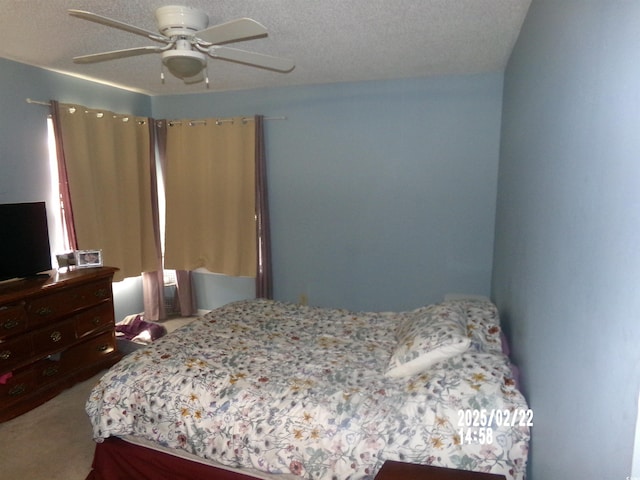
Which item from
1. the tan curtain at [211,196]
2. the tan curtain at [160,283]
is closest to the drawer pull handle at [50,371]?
the tan curtain at [160,283]

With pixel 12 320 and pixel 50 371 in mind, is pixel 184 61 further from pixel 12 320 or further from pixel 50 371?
pixel 50 371

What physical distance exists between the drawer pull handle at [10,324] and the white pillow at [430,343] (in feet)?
7.64

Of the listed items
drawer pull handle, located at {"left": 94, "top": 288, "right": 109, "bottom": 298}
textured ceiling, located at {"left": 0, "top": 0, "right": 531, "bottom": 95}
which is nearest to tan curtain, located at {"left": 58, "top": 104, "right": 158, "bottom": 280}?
textured ceiling, located at {"left": 0, "top": 0, "right": 531, "bottom": 95}

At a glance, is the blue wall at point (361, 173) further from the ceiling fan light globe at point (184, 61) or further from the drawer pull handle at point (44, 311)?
the ceiling fan light globe at point (184, 61)

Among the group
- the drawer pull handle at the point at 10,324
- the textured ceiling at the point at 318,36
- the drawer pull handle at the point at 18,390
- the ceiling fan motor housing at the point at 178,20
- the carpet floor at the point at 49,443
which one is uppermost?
the textured ceiling at the point at 318,36

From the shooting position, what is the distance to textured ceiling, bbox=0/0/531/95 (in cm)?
203

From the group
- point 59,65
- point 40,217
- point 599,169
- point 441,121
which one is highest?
point 59,65

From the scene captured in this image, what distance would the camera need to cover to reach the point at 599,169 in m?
0.89

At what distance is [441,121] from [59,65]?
3094 mm

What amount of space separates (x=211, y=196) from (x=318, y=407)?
9.44 feet

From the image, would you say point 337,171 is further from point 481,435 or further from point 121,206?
point 481,435

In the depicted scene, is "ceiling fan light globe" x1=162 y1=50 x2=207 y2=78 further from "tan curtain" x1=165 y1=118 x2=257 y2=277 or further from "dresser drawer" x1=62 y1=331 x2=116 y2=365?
"dresser drawer" x1=62 y1=331 x2=116 y2=365

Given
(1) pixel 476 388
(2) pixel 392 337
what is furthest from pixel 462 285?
(1) pixel 476 388

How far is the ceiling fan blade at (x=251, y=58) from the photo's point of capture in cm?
203
